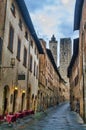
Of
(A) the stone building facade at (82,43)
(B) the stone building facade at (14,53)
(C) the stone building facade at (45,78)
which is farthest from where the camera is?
(C) the stone building facade at (45,78)

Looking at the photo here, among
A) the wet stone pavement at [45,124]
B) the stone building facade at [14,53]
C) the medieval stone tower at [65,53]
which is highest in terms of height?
the medieval stone tower at [65,53]

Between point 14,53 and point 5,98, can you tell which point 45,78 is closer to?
point 14,53

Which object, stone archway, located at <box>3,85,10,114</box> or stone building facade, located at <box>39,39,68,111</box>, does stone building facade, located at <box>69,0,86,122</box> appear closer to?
stone archway, located at <box>3,85,10,114</box>

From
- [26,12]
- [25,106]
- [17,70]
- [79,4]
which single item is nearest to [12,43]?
[17,70]

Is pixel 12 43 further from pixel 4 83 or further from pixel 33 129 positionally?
pixel 33 129

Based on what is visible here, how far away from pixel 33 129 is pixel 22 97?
1046cm

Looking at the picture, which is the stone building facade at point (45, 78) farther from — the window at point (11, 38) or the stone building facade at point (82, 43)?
the window at point (11, 38)

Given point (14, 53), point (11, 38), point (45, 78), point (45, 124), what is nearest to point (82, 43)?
point (14, 53)

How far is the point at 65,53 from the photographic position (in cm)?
9200

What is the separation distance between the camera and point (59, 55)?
93000 millimetres

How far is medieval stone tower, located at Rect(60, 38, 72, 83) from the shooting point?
90875mm

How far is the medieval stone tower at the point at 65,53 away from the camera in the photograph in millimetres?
90875

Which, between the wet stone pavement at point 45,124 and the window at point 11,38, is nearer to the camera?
the wet stone pavement at point 45,124

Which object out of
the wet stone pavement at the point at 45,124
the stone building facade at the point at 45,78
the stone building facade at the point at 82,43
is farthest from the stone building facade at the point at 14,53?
the stone building facade at the point at 45,78
